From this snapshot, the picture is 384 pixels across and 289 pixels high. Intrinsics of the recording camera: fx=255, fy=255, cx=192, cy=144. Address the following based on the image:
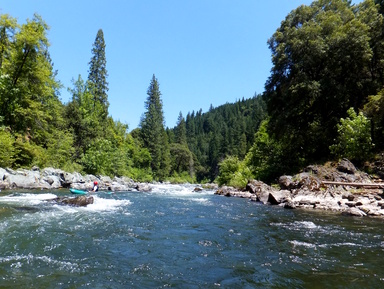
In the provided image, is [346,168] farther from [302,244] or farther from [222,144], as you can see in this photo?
[222,144]

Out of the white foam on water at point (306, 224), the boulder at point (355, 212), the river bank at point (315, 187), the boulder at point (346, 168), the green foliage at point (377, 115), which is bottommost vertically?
the white foam on water at point (306, 224)

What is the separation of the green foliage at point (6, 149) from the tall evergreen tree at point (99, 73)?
23.1m

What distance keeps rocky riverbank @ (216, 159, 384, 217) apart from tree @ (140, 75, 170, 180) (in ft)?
118

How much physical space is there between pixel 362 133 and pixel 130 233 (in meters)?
18.5

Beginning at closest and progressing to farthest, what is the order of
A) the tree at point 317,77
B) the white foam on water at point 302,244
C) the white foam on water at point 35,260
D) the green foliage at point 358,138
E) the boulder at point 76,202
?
the white foam on water at point 35,260
the white foam on water at point 302,244
the boulder at point 76,202
the green foliage at point 358,138
the tree at point 317,77

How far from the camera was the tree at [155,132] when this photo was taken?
178 feet

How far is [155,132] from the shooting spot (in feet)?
181

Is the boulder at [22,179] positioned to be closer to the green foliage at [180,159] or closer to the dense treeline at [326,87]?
the dense treeline at [326,87]

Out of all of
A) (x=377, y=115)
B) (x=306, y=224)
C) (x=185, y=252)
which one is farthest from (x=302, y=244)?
(x=377, y=115)

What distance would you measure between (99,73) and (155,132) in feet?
53.3

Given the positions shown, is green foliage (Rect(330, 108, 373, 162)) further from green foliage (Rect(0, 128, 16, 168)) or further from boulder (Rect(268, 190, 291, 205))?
green foliage (Rect(0, 128, 16, 168))

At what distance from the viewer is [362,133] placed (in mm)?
18688

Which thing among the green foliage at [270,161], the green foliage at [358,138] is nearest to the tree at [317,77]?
the green foliage at [270,161]

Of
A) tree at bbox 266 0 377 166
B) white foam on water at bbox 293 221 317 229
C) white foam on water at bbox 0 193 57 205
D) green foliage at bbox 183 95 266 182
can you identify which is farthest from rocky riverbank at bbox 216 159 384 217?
green foliage at bbox 183 95 266 182
